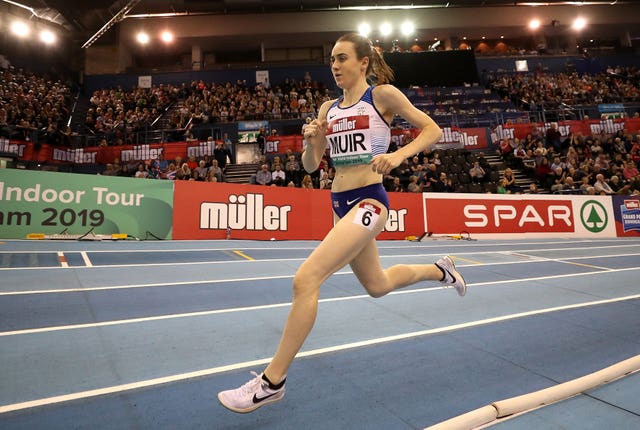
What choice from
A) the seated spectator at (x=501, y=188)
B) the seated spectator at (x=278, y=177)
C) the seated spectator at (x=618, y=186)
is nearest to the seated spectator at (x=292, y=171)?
the seated spectator at (x=278, y=177)

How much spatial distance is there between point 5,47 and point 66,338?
3112 cm

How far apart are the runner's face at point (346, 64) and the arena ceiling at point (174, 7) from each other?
2954 centimetres

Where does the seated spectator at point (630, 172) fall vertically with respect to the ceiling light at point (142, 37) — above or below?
below

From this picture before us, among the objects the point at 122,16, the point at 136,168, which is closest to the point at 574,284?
the point at 136,168

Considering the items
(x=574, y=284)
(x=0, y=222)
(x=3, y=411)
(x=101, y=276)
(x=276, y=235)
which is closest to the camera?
(x=3, y=411)

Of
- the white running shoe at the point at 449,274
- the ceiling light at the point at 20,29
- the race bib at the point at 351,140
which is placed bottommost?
the white running shoe at the point at 449,274

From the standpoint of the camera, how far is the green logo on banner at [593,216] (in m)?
13.8

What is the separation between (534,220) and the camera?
1333cm

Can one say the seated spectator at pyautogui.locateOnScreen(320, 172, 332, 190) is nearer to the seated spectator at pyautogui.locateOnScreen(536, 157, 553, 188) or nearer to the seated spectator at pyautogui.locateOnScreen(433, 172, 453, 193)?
the seated spectator at pyautogui.locateOnScreen(433, 172, 453, 193)

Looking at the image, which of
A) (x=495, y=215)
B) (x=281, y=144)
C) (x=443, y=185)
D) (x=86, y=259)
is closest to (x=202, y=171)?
(x=281, y=144)

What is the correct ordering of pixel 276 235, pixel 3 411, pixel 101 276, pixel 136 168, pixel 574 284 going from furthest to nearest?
1. pixel 136 168
2. pixel 276 235
3. pixel 574 284
4. pixel 101 276
5. pixel 3 411

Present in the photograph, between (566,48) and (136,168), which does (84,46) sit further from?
(566,48)

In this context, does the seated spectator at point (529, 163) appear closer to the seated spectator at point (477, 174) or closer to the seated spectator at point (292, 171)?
the seated spectator at point (477, 174)

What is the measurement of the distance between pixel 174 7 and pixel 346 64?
32.6m
